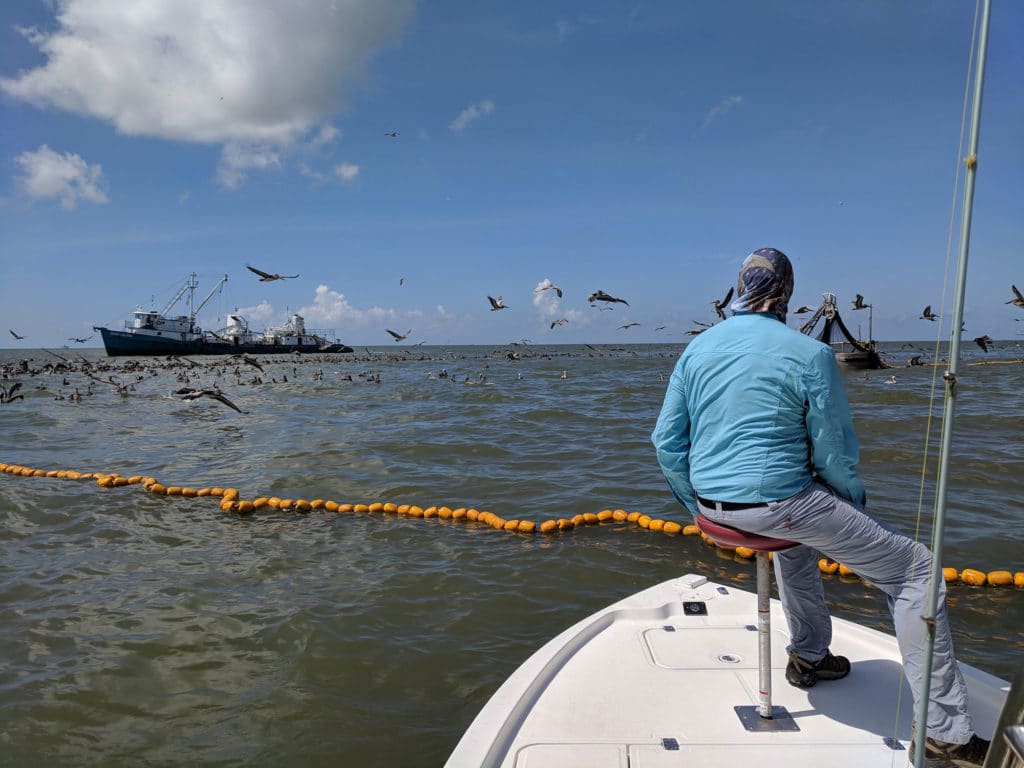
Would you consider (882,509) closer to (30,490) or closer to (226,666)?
(226,666)

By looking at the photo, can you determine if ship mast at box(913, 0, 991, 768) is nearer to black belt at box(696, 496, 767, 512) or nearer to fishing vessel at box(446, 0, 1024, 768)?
fishing vessel at box(446, 0, 1024, 768)

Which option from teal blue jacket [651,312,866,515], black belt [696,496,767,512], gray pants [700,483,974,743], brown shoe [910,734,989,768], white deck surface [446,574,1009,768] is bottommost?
white deck surface [446,574,1009,768]

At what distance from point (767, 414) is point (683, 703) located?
146 cm

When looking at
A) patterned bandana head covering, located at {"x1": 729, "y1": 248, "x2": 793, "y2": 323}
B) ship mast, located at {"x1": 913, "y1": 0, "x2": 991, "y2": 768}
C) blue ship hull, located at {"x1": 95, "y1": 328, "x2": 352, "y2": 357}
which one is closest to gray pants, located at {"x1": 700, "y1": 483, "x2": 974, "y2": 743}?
ship mast, located at {"x1": 913, "y1": 0, "x2": 991, "y2": 768}

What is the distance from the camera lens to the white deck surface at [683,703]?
8.39ft

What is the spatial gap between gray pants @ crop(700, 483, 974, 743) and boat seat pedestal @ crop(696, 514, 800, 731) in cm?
5

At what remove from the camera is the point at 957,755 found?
7.98 ft

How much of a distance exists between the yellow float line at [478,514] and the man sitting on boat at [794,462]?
3.95 metres

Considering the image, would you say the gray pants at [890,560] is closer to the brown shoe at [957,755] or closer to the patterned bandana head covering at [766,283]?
the brown shoe at [957,755]

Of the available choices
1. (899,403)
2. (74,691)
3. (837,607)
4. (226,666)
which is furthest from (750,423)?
(899,403)

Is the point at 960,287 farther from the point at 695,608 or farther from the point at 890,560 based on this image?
the point at 695,608

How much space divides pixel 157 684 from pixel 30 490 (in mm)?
7204

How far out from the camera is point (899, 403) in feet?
65.4

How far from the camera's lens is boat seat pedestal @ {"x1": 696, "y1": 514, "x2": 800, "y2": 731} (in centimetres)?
267
